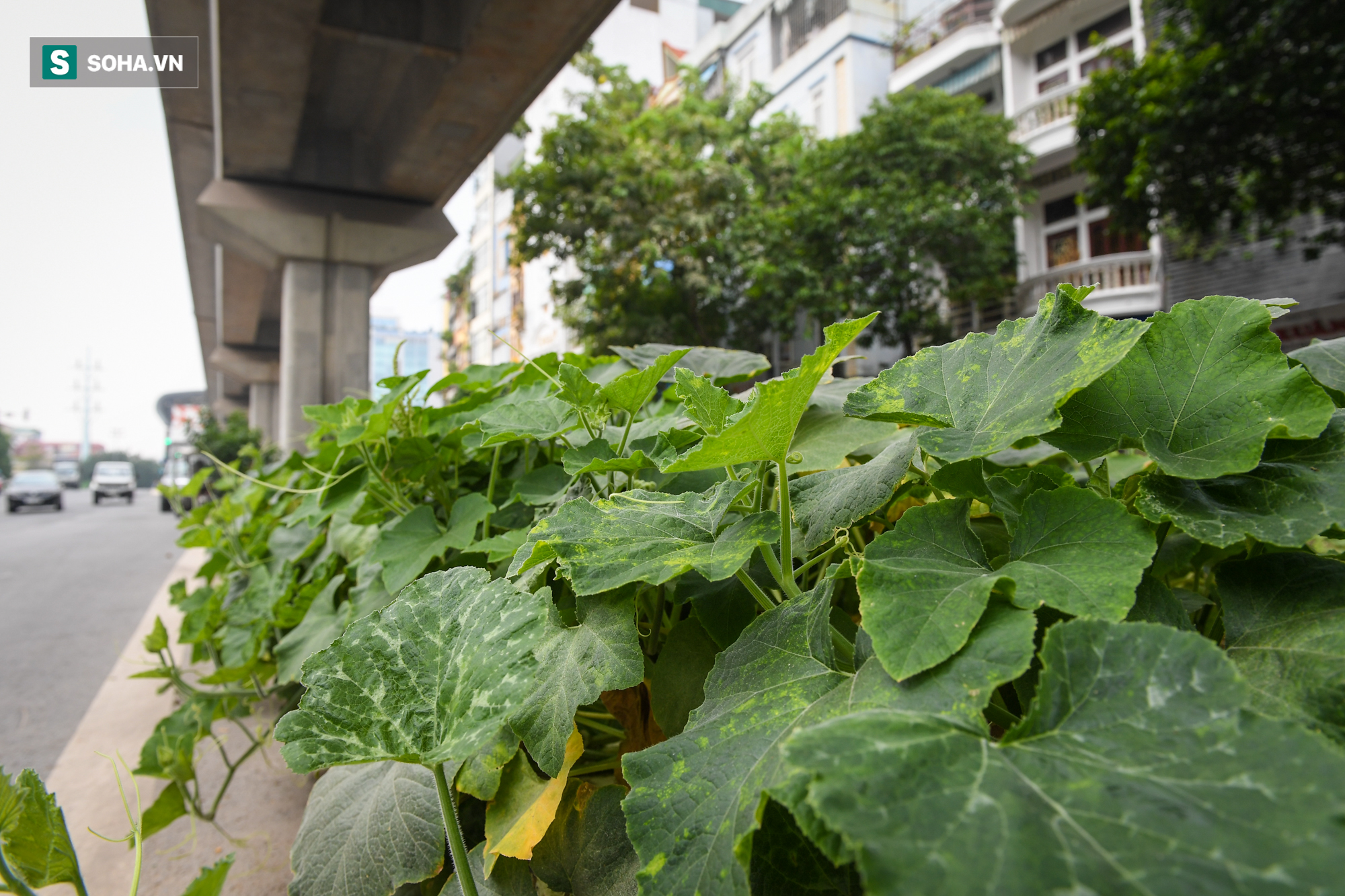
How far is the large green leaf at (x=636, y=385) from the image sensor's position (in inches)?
26.8

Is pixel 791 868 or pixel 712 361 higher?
pixel 712 361

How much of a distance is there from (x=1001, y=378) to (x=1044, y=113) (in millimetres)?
15859

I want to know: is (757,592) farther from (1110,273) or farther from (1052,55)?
(1052,55)

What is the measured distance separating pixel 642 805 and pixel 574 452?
0.34 metres

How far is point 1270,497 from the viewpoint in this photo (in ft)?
1.40

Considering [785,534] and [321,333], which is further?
[321,333]

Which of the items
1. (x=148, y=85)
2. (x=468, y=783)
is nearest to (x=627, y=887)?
(x=468, y=783)

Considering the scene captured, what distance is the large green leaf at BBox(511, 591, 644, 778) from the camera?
20.5 inches

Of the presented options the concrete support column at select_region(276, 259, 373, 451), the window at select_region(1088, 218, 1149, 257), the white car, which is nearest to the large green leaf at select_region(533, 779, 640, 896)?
the concrete support column at select_region(276, 259, 373, 451)

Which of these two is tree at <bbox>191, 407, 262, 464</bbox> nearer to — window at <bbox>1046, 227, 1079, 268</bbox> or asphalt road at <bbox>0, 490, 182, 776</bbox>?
asphalt road at <bbox>0, 490, 182, 776</bbox>

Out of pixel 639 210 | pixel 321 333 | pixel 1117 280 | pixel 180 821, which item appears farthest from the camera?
pixel 1117 280

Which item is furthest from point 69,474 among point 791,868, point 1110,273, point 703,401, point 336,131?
point 791,868

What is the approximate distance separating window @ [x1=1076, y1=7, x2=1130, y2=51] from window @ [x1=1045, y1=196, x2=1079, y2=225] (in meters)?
2.58

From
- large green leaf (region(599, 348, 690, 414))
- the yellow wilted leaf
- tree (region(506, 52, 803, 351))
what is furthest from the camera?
tree (region(506, 52, 803, 351))
